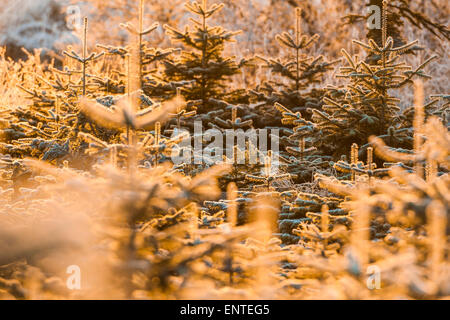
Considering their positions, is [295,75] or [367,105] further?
[295,75]

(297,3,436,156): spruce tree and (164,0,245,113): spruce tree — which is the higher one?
(164,0,245,113): spruce tree

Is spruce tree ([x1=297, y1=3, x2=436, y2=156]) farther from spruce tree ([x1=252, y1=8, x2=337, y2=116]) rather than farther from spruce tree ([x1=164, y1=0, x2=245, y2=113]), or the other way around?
spruce tree ([x1=164, y1=0, x2=245, y2=113])

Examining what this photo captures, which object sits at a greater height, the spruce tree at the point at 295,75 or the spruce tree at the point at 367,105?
the spruce tree at the point at 295,75

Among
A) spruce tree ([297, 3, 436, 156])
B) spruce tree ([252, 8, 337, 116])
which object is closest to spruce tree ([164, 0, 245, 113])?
spruce tree ([252, 8, 337, 116])

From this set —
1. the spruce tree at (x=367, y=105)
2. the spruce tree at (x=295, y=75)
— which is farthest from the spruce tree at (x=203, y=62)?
the spruce tree at (x=367, y=105)

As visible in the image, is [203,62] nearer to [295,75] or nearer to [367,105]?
[295,75]

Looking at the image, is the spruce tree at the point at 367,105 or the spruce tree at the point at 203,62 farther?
the spruce tree at the point at 203,62

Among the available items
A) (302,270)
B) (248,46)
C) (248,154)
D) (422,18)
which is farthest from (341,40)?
(302,270)

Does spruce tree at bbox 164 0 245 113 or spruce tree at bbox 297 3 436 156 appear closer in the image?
spruce tree at bbox 297 3 436 156

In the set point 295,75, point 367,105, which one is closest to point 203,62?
point 295,75

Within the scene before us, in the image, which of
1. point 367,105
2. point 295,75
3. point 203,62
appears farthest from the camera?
point 295,75

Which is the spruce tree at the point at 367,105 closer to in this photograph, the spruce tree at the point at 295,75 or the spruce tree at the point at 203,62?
the spruce tree at the point at 295,75

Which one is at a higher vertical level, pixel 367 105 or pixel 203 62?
pixel 203 62
